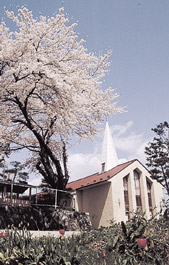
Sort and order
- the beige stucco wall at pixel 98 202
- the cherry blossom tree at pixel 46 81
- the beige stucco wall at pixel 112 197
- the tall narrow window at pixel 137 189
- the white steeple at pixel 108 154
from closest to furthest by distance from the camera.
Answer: the cherry blossom tree at pixel 46 81, the beige stucco wall at pixel 112 197, the beige stucco wall at pixel 98 202, the tall narrow window at pixel 137 189, the white steeple at pixel 108 154

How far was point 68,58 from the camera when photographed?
16109mm

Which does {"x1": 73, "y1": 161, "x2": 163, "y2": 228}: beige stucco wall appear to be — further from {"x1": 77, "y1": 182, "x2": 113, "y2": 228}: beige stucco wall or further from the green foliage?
the green foliage

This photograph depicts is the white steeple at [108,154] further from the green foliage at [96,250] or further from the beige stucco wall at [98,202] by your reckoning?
the green foliage at [96,250]

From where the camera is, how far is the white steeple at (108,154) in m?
27.9

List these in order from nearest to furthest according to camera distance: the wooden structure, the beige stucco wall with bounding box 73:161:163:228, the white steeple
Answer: the wooden structure → the beige stucco wall with bounding box 73:161:163:228 → the white steeple

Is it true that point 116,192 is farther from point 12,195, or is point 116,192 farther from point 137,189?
point 12,195

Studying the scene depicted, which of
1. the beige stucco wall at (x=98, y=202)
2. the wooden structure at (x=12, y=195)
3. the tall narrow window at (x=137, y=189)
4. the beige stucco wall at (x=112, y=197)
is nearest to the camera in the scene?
the wooden structure at (x=12, y=195)

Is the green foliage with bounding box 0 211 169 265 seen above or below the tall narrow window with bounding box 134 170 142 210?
below

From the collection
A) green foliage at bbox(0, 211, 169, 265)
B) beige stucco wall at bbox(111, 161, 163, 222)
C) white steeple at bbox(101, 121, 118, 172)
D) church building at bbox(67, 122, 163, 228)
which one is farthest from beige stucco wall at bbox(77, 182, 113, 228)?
green foliage at bbox(0, 211, 169, 265)

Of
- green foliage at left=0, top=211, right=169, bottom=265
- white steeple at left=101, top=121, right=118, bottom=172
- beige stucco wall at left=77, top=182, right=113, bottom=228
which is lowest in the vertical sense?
green foliage at left=0, top=211, right=169, bottom=265

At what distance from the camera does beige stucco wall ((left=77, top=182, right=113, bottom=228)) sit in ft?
77.2

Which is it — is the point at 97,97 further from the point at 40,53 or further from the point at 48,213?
the point at 48,213

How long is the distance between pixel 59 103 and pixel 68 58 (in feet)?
9.08

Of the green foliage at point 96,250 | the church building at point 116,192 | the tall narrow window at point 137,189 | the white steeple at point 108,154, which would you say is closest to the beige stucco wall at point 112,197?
the church building at point 116,192
